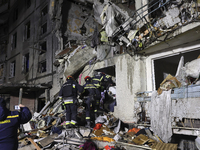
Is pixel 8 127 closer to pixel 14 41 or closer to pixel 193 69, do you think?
pixel 193 69

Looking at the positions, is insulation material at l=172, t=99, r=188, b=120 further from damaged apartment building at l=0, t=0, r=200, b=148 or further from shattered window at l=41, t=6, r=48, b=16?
shattered window at l=41, t=6, r=48, b=16

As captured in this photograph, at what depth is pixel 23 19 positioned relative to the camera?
20203mm

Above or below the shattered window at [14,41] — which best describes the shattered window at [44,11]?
above

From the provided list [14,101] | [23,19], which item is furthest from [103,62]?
[23,19]

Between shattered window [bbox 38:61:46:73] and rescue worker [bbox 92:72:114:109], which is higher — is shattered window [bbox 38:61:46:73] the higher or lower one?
the higher one

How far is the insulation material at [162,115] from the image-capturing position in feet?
16.7

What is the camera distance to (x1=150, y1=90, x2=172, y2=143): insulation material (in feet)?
16.7

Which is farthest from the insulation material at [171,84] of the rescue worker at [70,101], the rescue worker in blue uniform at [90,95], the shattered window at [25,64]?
the shattered window at [25,64]

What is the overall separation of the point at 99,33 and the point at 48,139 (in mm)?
5495

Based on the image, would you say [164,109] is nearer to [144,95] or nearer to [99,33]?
[144,95]

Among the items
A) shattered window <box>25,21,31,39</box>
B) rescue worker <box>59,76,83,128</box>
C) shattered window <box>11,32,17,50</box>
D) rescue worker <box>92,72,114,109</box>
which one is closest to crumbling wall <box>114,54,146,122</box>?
rescue worker <box>92,72,114,109</box>

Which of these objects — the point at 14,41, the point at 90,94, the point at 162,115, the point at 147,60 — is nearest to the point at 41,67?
the point at 14,41

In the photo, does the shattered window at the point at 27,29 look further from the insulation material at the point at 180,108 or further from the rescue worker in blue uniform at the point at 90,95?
the insulation material at the point at 180,108

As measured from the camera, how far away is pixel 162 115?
528 centimetres
